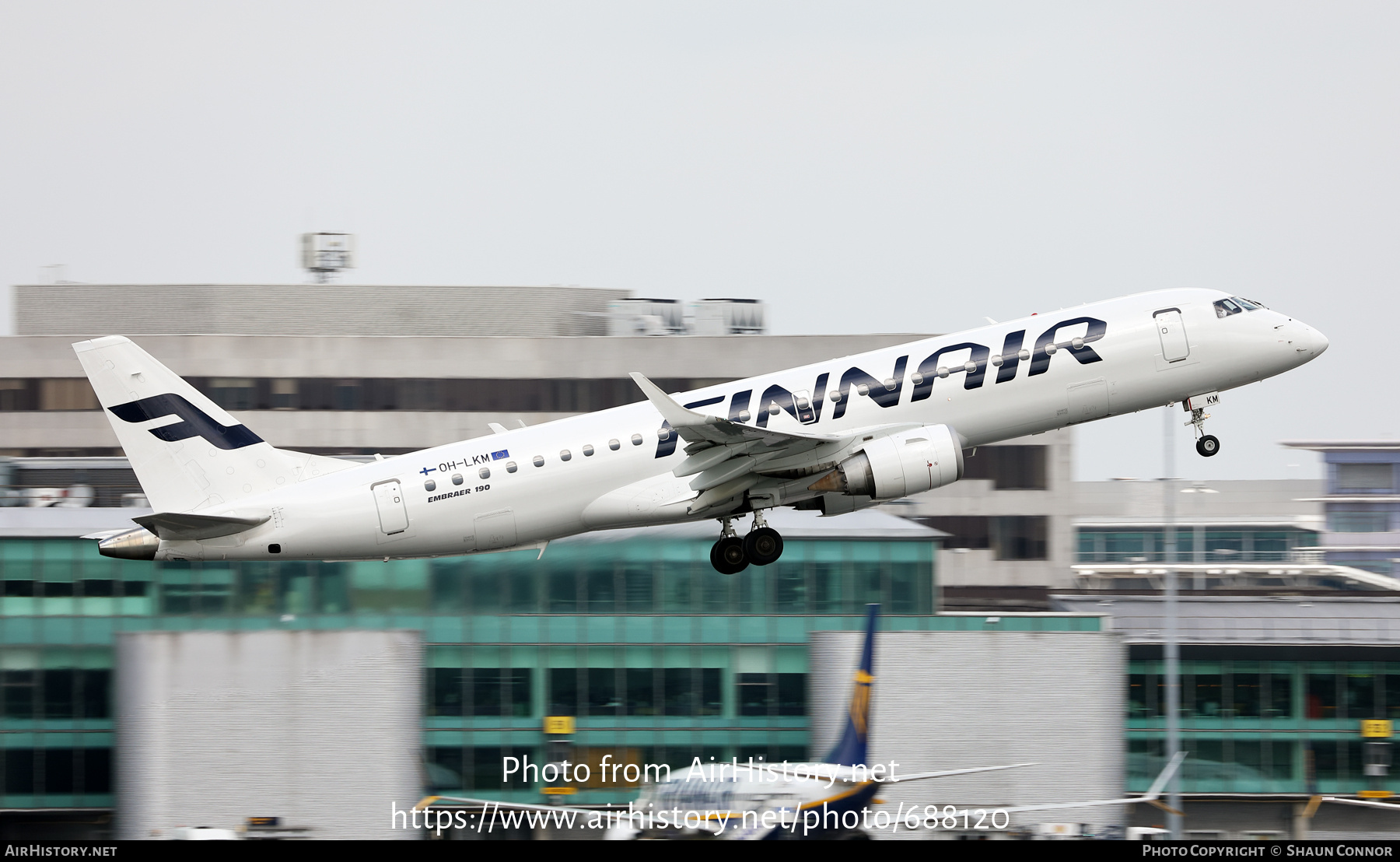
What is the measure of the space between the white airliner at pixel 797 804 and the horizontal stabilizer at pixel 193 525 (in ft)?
47.9

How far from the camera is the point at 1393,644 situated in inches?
2453

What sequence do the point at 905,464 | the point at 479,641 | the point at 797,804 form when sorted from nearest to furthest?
the point at 905,464, the point at 797,804, the point at 479,641

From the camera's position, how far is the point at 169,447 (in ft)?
134

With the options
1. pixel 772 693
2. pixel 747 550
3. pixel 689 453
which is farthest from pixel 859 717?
pixel 689 453

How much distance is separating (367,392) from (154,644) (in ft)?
124

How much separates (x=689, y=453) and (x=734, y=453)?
1.17 m

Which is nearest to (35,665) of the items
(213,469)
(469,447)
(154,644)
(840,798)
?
(154,644)

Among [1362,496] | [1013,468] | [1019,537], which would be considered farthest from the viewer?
[1362,496]

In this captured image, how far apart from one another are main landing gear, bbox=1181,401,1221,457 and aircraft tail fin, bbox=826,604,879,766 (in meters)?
12.3

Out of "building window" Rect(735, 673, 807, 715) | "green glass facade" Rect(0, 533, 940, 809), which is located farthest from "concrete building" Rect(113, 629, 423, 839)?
"building window" Rect(735, 673, 807, 715)

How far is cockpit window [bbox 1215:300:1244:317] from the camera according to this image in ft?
136

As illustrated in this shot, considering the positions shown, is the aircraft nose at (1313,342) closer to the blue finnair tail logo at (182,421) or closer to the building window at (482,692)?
the building window at (482,692)

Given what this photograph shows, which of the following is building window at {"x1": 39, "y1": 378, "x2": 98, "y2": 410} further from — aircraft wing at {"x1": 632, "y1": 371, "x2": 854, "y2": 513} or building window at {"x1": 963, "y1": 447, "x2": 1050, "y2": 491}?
aircraft wing at {"x1": 632, "y1": 371, "x2": 854, "y2": 513}

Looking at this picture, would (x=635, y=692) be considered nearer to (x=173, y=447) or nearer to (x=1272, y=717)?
(x=173, y=447)
